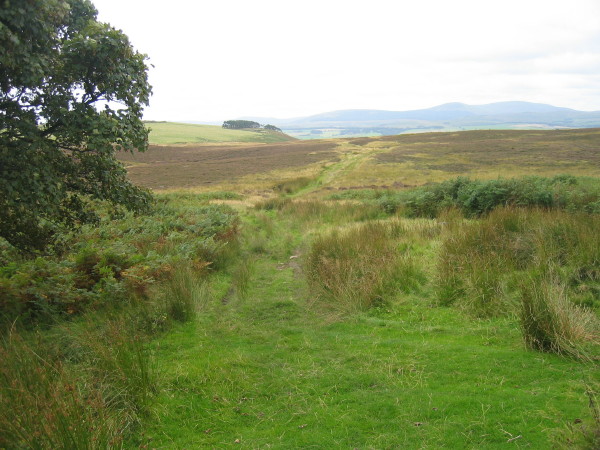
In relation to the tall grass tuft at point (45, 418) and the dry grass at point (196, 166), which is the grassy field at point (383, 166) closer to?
the dry grass at point (196, 166)

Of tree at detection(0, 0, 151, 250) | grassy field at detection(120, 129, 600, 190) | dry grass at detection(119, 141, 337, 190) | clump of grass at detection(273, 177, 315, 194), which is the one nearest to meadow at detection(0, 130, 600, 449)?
tree at detection(0, 0, 151, 250)

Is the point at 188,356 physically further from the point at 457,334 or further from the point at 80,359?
the point at 457,334

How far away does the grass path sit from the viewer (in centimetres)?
353

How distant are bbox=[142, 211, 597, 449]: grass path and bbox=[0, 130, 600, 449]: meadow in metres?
0.02

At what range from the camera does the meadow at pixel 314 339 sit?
11.5 ft

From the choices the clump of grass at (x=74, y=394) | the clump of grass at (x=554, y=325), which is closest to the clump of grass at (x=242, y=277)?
the clump of grass at (x=74, y=394)

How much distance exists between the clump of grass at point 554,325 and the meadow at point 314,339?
2 centimetres

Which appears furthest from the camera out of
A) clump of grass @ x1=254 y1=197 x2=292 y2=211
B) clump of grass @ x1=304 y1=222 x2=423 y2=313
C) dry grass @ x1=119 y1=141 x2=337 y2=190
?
dry grass @ x1=119 y1=141 x2=337 y2=190

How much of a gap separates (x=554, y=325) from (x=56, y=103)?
269 inches

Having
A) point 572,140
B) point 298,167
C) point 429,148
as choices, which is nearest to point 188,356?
point 298,167

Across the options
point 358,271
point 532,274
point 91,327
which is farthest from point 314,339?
point 532,274

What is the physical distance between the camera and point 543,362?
4426 mm

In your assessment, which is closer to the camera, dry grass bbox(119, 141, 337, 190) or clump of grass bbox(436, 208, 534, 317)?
clump of grass bbox(436, 208, 534, 317)

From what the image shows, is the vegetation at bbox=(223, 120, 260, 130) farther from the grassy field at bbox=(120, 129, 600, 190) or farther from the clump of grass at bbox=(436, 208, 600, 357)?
the clump of grass at bbox=(436, 208, 600, 357)
